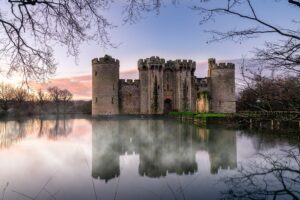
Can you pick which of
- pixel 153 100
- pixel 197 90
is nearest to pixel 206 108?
pixel 197 90

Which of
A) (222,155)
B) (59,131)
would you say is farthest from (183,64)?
(222,155)

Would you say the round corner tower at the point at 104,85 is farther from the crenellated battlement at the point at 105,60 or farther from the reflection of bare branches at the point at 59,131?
the reflection of bare branches at the point at 59,131

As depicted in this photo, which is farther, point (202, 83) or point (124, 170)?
point (202, 83)

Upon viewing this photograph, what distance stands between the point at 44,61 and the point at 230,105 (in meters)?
33.7

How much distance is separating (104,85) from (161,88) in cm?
640

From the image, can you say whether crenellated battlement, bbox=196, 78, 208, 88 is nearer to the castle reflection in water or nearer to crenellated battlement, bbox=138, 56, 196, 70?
crenellated battlement, bbox=138, 56, 196, 70

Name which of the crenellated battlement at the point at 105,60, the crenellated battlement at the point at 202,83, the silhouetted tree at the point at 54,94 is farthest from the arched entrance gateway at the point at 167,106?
the silhouetted tree at the point at 54,94

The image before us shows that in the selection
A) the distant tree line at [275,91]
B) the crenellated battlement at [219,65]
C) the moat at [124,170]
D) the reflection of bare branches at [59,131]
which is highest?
the crenellated battlement at [219,65]

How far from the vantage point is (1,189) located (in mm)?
5855

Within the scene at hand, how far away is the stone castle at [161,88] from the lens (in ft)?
111

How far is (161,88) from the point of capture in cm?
3506

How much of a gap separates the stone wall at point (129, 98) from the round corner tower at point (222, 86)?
8.88m

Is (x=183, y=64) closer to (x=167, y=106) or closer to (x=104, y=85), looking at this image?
(x=167, y=106)

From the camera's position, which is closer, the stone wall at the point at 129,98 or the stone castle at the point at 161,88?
the stone castle at the point at 161,88
